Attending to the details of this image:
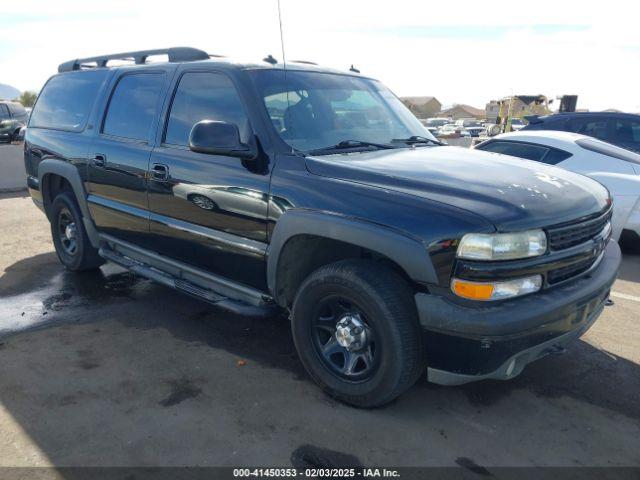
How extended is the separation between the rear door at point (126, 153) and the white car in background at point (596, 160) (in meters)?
4.38

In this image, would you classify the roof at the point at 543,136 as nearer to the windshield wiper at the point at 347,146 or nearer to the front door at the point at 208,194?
the windshield wiper at the point at 347,146

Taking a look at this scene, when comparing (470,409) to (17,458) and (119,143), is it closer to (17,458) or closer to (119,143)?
(17,458)

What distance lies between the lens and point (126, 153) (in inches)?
170

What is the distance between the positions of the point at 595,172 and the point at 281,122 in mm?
4354

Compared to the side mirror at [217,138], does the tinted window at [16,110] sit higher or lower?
lower

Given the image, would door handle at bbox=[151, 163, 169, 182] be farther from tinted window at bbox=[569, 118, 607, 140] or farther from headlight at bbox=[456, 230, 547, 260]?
tinted window at bbox=[569, 118, 607, 140]

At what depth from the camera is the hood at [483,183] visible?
2.68 metres

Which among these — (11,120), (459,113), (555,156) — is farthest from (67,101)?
(459,113)

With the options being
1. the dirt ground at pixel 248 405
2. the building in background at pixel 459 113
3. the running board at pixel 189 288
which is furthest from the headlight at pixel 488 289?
the building in background at pixel 459 113

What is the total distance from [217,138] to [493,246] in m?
1.68

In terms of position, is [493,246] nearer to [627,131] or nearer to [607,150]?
[607,150]

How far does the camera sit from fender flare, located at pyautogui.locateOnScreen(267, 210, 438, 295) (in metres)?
2.65

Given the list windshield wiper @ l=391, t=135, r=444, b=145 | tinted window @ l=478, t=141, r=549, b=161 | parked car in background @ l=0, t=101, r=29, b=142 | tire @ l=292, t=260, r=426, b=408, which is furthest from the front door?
parked car in background @ l=0, t=101, r=29, b=142

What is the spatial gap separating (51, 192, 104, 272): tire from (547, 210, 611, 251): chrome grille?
14.0 ft
